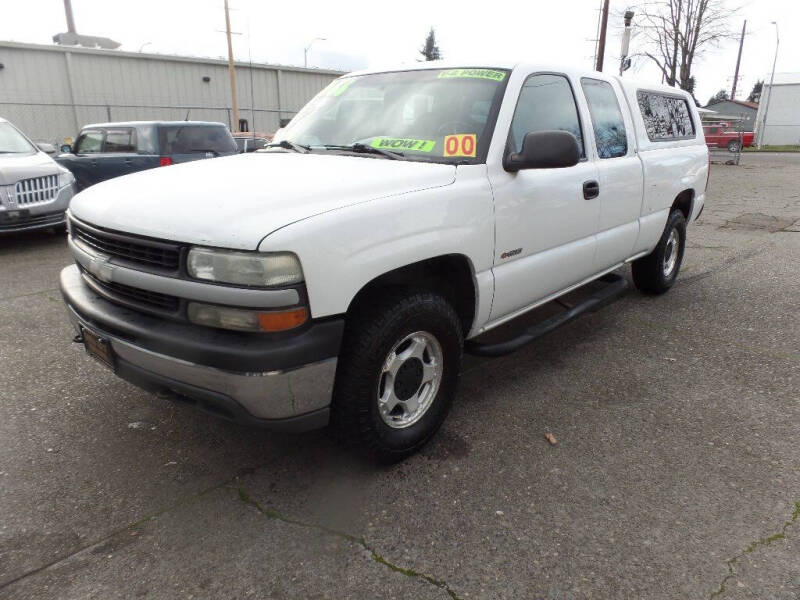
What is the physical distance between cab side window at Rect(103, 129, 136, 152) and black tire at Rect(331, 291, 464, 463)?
26.0 feet

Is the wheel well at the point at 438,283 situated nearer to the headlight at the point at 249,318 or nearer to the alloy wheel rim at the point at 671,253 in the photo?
the headlight at the point at 249,318

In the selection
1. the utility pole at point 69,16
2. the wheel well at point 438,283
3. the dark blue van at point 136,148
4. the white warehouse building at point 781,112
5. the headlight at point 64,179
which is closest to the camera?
the wheel well at point 438,283

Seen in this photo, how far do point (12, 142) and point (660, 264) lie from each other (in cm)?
829

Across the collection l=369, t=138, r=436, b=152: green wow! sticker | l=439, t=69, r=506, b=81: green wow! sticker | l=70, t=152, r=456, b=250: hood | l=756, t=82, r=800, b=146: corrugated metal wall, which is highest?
l=439, t=69, r=506, b=81: green wow! sticker

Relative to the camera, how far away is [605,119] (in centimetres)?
407

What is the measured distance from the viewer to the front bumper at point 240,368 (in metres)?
2.15

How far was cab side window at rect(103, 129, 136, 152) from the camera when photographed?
356 inches

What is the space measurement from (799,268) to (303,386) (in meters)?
6.56

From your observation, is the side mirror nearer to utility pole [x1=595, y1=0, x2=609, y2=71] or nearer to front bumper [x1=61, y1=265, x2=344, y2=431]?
front bumper [x1=61, y1=265, x2=344, y2=431]

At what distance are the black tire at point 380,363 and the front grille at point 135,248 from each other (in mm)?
747

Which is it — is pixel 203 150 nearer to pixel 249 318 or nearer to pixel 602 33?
pixel 249 318

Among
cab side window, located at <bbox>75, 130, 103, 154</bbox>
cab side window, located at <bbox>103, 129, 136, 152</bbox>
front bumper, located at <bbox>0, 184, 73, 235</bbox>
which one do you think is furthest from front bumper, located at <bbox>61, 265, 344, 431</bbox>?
cab side window, located at <bbox>75, 130, 103, 154</bbox>

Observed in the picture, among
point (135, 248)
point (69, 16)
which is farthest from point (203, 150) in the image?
point (69, 16)

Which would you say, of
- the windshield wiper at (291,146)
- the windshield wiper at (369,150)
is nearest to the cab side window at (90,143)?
the windshield wiper at (291,146)
